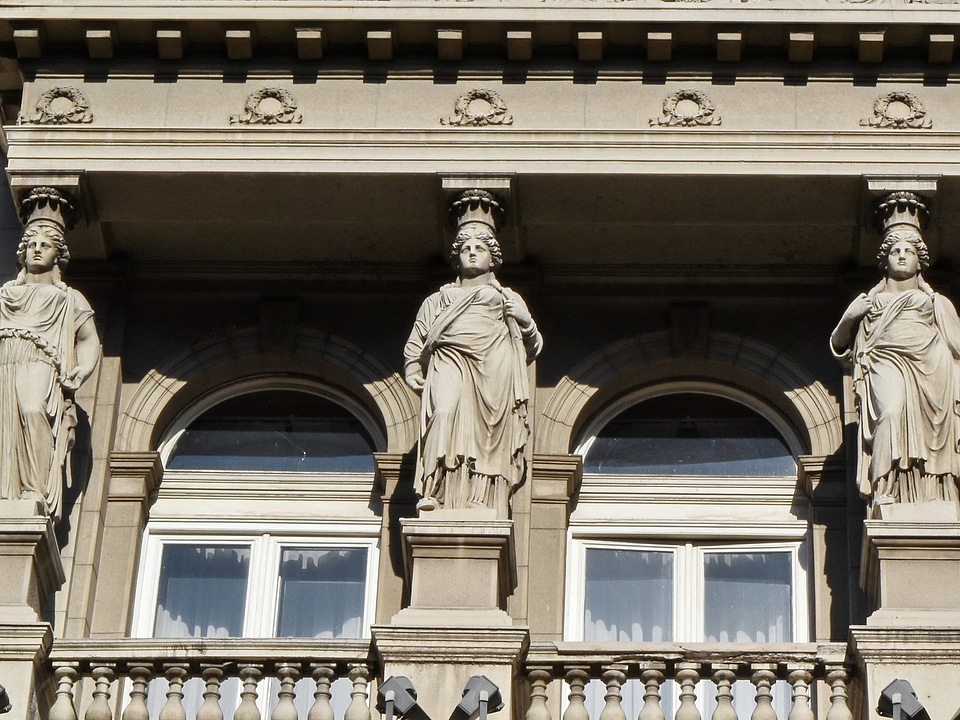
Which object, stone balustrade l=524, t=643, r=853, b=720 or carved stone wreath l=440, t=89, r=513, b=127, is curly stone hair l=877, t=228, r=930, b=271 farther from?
stone balustrade l=524, t=643, r=853, b=720

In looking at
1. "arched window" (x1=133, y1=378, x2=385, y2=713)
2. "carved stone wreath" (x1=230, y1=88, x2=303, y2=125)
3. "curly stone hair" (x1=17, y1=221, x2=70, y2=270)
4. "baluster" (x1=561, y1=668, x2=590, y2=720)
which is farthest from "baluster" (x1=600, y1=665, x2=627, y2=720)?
"curly stone hair" (x1=17, y1=221, x2=70, y2=270)

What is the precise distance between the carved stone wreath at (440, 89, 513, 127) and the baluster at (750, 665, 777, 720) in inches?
204

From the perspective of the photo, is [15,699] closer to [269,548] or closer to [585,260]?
[269,548]

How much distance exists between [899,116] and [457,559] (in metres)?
5.35

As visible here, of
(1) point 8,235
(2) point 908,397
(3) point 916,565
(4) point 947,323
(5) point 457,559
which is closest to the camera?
(3) point 916,565

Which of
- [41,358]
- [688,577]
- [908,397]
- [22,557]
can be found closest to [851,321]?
[908,397]

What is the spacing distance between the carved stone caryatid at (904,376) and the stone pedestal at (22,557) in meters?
6.19

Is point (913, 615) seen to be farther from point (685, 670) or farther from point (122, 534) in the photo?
point (122, 534)

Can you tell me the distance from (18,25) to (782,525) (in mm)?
7620

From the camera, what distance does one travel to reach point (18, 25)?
19.8m

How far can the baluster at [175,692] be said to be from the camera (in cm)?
1727

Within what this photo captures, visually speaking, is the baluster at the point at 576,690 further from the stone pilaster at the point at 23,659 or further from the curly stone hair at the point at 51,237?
the curly stone hair at the point at 51,237

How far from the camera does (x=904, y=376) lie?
717 inches

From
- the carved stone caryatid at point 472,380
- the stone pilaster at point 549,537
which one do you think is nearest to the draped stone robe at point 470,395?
the carved stone caryatid at point 472,380
